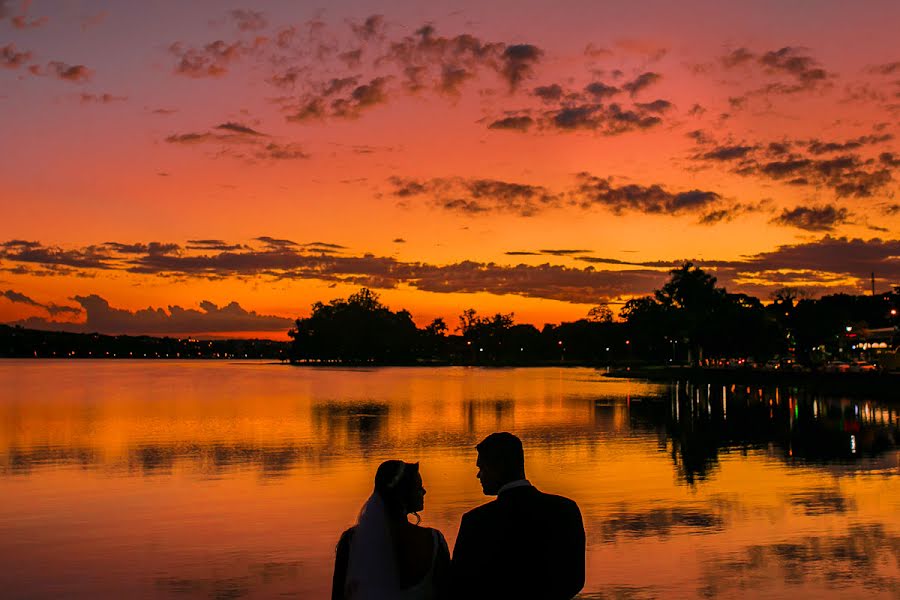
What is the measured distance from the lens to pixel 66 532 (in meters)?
16.7

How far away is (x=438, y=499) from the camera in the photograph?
65.4ft

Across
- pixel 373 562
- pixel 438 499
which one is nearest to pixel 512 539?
pixel 373 562

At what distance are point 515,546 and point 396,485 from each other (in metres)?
0.75

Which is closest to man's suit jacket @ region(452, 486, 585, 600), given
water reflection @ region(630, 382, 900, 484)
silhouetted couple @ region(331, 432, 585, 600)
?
silhouetted couple @ region(331, 432, 585, 600)

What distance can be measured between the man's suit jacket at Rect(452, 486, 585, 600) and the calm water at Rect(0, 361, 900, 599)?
7492 mm

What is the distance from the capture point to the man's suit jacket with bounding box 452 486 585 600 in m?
4.79

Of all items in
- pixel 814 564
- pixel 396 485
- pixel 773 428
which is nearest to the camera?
pixel 396 485

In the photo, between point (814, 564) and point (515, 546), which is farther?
point (814, 564)

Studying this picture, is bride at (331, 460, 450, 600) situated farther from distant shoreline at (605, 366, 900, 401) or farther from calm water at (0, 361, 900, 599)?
distant shoreline at (605, 366, 900, 401)

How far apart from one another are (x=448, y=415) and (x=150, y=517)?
33102 mm

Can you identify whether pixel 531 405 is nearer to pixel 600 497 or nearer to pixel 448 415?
pixel 448 415

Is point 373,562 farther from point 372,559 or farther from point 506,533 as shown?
point 506,533

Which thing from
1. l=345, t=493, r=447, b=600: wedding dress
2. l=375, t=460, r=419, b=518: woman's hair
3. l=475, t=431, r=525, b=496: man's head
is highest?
l=475, t=431, r=525, b=496: man's head

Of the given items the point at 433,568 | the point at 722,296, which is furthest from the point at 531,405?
the point at 722,296
